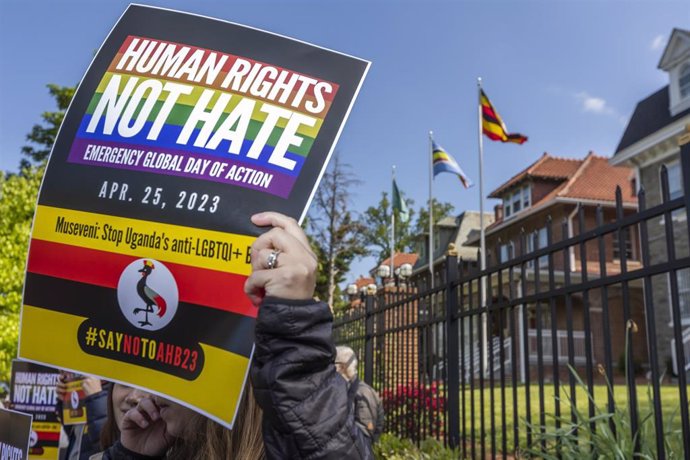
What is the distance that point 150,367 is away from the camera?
1190 millimetres

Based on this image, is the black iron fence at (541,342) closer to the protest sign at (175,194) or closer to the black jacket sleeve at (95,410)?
the protest sign at (175,194)

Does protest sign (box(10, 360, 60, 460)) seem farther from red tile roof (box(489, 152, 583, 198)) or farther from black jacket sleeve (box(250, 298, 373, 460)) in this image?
red tile roof (box(489, 152, 583, 198))

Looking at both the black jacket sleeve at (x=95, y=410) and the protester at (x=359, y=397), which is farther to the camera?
the protester at (x=359, y=397)

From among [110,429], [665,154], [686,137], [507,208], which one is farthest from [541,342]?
[507,208]

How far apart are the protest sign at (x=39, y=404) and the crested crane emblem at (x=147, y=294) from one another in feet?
11.2

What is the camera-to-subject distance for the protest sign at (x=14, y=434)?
1.77 metres

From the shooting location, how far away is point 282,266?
1.05 meters

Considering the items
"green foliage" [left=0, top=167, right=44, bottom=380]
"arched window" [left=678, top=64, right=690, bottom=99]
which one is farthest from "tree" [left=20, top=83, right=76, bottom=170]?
"arched window" [left=678, top=64, right=690, bottom=99]

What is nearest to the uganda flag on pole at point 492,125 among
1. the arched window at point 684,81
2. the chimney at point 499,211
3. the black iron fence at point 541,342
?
the arched window at point 684,81

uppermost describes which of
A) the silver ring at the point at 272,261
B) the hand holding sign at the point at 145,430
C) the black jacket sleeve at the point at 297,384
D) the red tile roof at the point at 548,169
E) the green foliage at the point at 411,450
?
the red tile roof at the point at 548,169

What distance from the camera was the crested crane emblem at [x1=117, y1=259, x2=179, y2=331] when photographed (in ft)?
3.91

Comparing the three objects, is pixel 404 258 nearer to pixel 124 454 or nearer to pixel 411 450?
pixel 411 450

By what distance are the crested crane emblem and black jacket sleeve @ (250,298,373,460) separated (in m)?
0.25

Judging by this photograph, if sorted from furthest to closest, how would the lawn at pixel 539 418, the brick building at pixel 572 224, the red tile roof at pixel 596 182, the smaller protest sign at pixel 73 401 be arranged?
the red tile roof at pixel 596 182, the brick building at pixel 572 224, the smaller protest sign at pixel 73 401, the lawn at pixel 539 418
